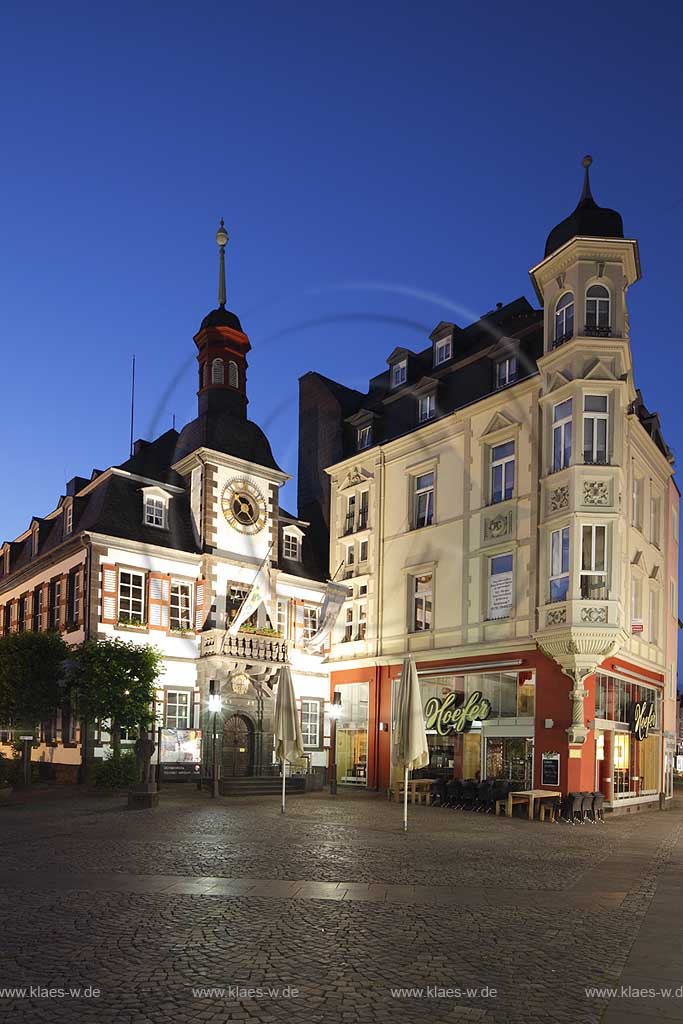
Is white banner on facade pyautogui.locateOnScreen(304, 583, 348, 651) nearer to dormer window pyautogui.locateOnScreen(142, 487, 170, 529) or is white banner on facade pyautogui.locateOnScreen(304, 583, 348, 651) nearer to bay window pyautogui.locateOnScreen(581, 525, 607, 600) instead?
dormer window pyautogui.locateOnScreen(142, 487, 170, 529)

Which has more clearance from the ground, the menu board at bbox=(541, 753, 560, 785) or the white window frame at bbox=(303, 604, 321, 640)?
the white window frame at bbox=(303, 604, 321, 640)

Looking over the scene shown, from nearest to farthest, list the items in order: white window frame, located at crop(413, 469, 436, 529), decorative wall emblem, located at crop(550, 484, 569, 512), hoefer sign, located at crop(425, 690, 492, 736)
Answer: decorative wall emblem, located at crop(550, 484, 569, 512) < hoefer sign, located at crop(425, 690, 492, 736) < white window frame, located at crop(413, 469, 436, 529)

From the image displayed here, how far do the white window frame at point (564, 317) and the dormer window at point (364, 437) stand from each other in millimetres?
11787

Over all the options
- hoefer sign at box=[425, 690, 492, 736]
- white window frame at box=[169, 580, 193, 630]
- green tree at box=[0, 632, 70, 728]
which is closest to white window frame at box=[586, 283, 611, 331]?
hoefer sign at box=[425, 690, 492, 736]

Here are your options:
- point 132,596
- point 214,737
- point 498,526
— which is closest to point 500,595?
point 498,526

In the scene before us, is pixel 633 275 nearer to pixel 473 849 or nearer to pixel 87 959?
pixel 473 849

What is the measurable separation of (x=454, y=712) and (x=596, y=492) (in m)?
9.68

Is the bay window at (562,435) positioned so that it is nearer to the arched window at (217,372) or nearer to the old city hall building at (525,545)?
the old city hall building at (525,545)

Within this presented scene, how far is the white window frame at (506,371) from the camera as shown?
108 ft

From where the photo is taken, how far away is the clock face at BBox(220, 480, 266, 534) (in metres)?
38.8

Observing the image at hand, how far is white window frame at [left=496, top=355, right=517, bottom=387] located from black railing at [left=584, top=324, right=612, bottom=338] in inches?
149

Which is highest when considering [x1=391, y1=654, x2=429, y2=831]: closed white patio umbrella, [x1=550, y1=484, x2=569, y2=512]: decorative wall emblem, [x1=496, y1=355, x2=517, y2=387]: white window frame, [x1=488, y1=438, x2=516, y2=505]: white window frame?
[x1=496, y1=355, x2=517, y2=387]: white window frame

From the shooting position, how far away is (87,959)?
885 cm

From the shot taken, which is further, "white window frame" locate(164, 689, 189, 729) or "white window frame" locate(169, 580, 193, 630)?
"white window frame" locate(169, 580, 193, 630)
